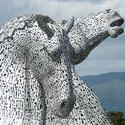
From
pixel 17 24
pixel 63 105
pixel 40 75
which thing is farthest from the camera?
pixel 17 24

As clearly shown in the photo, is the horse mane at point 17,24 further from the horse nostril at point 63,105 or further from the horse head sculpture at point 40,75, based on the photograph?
the horse nostril at point 63,105

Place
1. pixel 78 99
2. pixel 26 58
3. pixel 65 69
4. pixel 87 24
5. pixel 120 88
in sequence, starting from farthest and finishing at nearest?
pixel 120 88
pixel 87 24
pixel 78 99
pixel 26 58
pixel 65 69

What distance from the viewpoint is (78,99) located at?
17.6 feet

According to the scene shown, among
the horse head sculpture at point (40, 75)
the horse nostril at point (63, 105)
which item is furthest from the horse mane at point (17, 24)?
the horse nostril at point (63, 105)

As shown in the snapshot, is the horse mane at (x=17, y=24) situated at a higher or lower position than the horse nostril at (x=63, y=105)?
higher

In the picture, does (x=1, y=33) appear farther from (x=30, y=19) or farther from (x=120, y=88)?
(x=120, y=88)

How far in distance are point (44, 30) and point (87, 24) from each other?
1.04 m

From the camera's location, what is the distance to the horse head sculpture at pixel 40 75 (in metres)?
4.48

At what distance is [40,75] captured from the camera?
4836 millimetres

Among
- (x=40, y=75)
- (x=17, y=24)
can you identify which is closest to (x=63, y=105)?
(x=40, y=75)

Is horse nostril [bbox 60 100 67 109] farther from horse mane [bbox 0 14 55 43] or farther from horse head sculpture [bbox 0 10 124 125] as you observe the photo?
horse mane [bbox 0 14 55 43]

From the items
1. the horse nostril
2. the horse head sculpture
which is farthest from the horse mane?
the horse nostril

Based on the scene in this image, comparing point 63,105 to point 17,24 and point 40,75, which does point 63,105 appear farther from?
point 17,24

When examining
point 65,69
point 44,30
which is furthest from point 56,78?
point 44,30
